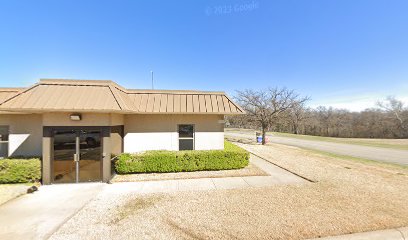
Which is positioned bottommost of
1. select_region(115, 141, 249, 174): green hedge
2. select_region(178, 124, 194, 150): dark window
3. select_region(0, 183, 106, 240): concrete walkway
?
select_region(0, 183, 106, 240): concrete walkway

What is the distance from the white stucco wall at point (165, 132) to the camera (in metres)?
11.0

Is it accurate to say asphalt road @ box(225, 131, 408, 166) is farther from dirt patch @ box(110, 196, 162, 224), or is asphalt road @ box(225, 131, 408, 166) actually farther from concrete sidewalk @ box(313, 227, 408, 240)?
dirt patch @ box(110, 196, 162, 224)

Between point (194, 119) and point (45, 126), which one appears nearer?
point (45, 126)

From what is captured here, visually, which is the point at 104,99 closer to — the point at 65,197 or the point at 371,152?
the point at 65,197

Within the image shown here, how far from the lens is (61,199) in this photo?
662cm

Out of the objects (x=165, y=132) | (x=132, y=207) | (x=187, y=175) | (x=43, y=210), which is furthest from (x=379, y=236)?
(x=165, y=132)

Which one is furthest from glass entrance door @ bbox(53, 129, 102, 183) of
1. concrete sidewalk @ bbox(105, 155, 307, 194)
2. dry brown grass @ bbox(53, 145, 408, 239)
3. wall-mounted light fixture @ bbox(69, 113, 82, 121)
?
dry brown grass @ bbox(53, 145, 408, 239)

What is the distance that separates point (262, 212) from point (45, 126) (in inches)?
355

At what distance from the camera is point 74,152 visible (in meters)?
8.30

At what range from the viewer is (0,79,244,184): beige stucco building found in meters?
8.03

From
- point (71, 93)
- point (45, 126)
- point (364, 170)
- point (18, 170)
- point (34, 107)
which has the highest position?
point (71, 93)

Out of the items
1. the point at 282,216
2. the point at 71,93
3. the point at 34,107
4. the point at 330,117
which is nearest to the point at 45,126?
the point at 34,107

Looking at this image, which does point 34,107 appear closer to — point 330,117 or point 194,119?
point 194,119

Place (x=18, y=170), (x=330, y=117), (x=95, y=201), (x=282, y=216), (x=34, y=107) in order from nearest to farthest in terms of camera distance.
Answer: (x=282, y=216) < (x=95, y=201) < (x=34, y=107) < (x=18, y=170) < (x=330, y=117)
